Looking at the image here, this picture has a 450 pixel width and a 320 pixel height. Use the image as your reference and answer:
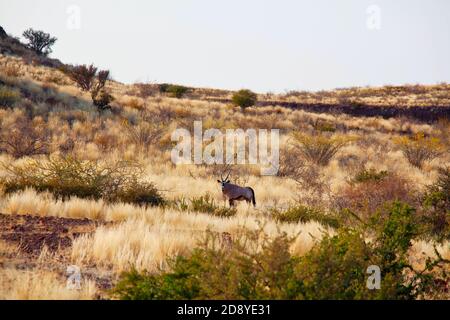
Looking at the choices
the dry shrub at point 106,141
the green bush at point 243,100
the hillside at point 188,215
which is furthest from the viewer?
the green bush at point 243,100

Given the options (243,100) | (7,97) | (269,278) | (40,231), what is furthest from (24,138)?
(243,100)

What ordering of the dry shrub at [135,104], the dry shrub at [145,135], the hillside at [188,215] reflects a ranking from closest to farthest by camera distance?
1. the hillside at [188,215]
2. the dry shrub at [145,135]
3. the dry shrub at [135,104]

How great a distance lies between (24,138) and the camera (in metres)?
15.8

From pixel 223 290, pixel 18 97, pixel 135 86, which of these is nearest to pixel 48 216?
pixel 223 290

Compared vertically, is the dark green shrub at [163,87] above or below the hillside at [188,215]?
above

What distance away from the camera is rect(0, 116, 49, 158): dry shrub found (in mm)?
15109

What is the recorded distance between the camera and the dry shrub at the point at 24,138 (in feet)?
49.6

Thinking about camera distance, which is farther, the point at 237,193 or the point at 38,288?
the point at 237,193

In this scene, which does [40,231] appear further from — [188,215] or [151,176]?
[151,176]

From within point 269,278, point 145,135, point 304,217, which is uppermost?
point 145,135

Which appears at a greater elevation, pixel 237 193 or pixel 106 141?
pixel 106 141

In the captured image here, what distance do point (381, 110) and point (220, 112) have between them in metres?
21.3

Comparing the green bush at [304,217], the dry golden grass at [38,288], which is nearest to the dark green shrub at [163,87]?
the green bush at [304,217]

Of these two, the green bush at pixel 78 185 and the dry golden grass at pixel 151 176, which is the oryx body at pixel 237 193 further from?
the green bush at pixel 78 185
